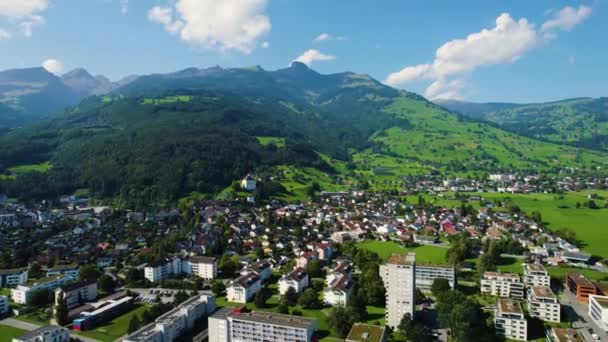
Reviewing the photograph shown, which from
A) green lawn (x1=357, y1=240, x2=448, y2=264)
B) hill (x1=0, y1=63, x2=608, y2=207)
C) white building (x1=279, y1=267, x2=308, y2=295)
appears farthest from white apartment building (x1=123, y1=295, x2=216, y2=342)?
hill (x1=0, y1=63, x2=608, y2=207)

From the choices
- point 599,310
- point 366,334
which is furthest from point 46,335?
point 599,310

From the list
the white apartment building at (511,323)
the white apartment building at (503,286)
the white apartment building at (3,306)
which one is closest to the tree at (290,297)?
the white apartment building at (511,323)

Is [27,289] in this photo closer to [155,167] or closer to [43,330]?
[43,330]

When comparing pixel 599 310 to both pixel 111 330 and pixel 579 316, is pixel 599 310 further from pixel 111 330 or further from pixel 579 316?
pixel 111 330

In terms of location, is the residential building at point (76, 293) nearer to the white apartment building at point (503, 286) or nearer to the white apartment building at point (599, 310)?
the white apartment building at point (503, 286)

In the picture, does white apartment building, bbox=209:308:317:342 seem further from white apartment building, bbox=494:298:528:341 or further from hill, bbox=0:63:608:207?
hill, bbox=0:63:608:207

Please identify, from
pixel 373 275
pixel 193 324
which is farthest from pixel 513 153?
pixel 193 324
